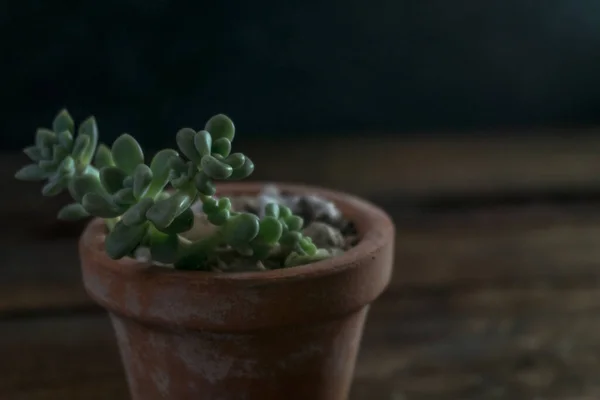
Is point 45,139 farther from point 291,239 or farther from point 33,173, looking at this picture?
point 291,239

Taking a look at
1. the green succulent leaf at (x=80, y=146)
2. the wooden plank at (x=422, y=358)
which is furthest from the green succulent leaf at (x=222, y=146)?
the wooden plank at (x=422, y=358)

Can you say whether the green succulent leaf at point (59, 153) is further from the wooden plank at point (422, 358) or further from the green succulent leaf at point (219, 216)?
the wooden plank at point (422, 358)

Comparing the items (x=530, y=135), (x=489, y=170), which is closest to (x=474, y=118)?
(x=530, y=135)

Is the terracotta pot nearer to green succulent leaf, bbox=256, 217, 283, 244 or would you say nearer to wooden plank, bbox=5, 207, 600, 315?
green succulent leaf, bbox=256, 217, 283, 244

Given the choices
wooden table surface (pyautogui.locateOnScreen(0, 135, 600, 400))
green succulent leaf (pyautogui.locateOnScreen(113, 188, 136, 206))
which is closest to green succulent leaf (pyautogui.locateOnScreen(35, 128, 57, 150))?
green succulent leaf (pyautogui.locateOnScreen(113, 188, 136, 206))

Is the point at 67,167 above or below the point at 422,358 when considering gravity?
above

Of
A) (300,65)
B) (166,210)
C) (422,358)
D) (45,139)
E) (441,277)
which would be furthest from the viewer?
(300,65)

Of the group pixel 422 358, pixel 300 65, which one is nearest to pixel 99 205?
pixel 422 358
